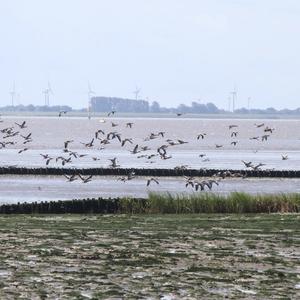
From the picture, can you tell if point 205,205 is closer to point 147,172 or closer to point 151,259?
point 151,259

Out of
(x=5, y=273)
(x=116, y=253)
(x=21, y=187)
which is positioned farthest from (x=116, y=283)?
(x=21, y=187)

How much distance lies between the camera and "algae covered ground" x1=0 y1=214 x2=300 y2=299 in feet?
76.5

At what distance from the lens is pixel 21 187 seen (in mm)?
89688

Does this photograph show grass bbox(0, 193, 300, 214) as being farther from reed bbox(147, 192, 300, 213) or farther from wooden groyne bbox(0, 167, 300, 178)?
wooden groyne bbox(0, 167, 300, 178)

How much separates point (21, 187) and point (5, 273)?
64585 millimetres

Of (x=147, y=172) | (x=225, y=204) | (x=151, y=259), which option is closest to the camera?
(x=151, y=259)

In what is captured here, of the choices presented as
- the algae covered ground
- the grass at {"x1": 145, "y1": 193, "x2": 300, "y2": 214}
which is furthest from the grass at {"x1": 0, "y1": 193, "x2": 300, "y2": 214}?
the algae covered ground

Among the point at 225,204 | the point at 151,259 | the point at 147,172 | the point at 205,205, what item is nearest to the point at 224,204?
the point at 225,204

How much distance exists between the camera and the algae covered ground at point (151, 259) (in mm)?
23312

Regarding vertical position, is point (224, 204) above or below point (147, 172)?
above

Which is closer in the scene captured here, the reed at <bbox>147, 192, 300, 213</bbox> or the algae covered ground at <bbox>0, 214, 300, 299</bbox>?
the algae covered ground at <bbox>0, 214, 300, 299</bbox>

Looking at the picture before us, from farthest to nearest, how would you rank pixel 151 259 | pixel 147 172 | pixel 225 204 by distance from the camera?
pixel 147 172, pixel 225 204, pixel 151 259

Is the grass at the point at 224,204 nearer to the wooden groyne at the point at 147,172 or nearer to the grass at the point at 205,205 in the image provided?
the grass at the point at 205,205

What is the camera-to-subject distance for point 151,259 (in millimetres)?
28109
